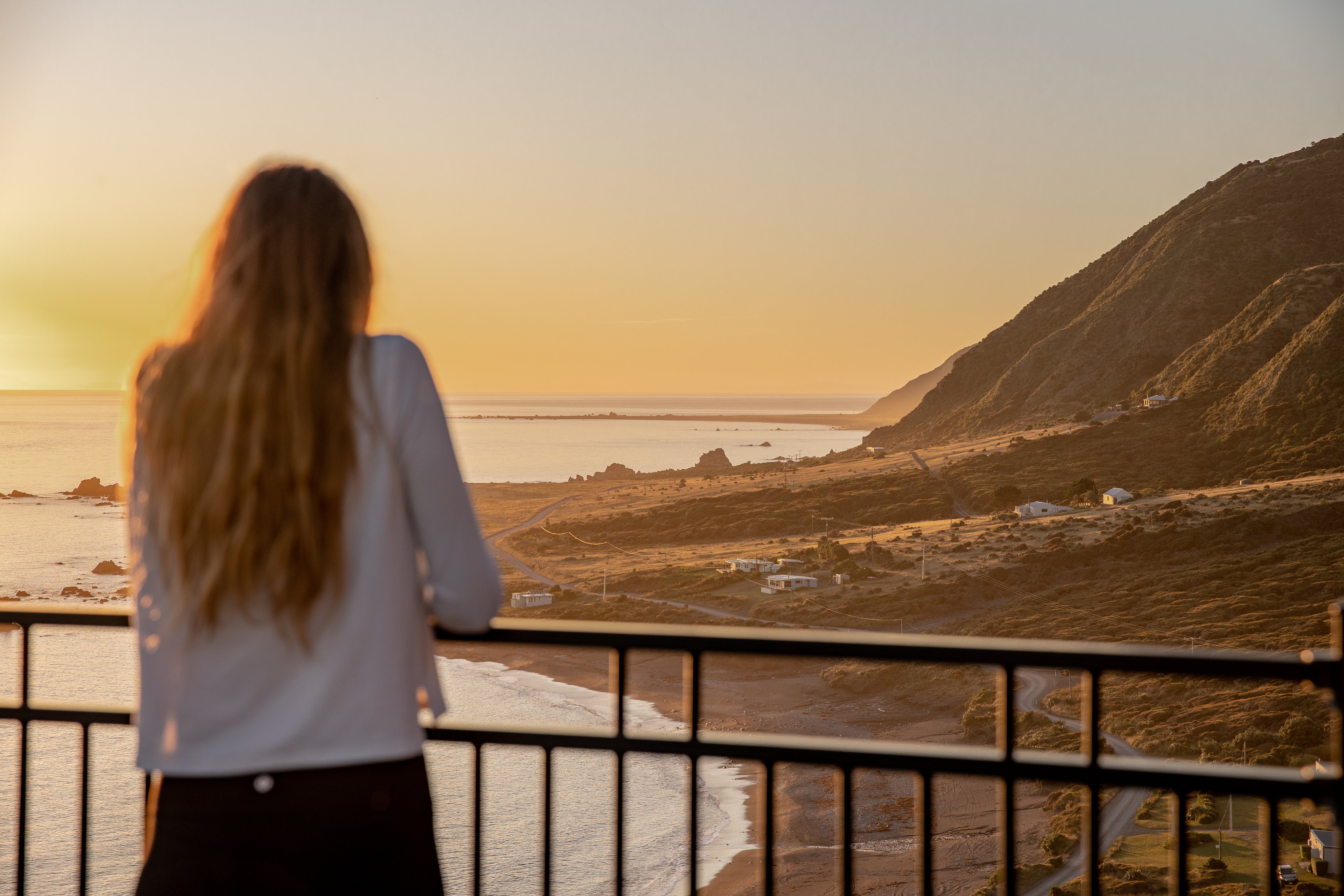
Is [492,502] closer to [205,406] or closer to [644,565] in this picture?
[644,565]

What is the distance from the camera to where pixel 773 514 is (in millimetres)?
76750

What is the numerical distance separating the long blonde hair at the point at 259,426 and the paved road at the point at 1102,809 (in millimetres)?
19760

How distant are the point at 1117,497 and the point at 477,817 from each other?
6397 centimetres

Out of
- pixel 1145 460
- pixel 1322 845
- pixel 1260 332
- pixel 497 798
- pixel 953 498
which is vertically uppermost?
pixel 1260 332

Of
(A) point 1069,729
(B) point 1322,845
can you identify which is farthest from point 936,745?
(A) point 1069,729

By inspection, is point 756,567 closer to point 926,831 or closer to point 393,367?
point 926,831

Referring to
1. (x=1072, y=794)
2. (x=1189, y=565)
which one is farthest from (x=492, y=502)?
(x=1072, y=794)

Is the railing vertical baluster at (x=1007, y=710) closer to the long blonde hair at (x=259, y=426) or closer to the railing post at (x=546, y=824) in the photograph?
the railing post at (x=546, y=824)

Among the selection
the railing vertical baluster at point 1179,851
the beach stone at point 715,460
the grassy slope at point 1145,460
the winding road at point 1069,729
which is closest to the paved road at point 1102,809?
the winding road at point 1069,729

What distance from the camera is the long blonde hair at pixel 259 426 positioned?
1247mm

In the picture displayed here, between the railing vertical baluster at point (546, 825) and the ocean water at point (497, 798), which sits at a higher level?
the railing vertical baluster at point (546, 825)

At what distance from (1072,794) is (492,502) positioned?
71889 mm

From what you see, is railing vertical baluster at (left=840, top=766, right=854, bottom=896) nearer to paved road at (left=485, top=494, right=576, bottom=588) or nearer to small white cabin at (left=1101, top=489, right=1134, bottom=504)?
paved road at (left=485, top=494, right=576, bottom=588)

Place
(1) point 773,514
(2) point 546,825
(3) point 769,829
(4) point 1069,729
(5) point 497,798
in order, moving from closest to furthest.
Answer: (3) point 769,829
(2) point 546,825
(5) point 497,798
(4) point 1069,729
(1) point 773,514
